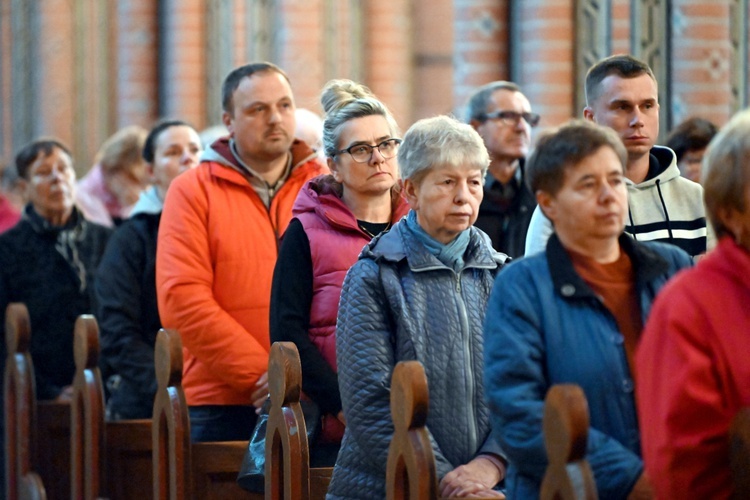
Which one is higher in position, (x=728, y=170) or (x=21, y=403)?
(x=728, y=170)

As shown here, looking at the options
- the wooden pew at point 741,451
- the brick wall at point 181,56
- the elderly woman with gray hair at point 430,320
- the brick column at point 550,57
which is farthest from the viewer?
the brick wall at point 181,56

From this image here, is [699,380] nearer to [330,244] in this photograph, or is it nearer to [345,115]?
[330,244]

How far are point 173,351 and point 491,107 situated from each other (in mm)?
1899

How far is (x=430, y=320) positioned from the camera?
11.8 ft

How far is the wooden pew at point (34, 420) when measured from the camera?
18.7 feet

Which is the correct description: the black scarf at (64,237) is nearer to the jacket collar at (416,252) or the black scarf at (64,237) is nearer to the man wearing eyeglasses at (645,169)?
the jacket collar at (416,252)

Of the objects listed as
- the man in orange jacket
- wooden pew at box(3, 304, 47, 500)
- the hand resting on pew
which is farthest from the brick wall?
the hand resting on pew

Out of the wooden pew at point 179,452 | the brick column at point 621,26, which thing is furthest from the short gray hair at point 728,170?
the brick column at point 621,26

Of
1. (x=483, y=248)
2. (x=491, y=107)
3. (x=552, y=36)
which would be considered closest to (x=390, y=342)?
(x=483, y=248)

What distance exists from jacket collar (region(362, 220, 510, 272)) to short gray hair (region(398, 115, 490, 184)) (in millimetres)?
150

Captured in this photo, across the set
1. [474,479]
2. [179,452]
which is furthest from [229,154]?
[474,479]

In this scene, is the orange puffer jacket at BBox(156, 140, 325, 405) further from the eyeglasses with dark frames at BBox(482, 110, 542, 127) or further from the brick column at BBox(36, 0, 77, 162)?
the brick column at BBox(36, 0, 77, 162)

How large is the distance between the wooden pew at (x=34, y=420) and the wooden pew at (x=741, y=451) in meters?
3.63

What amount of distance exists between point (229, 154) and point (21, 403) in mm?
1411
